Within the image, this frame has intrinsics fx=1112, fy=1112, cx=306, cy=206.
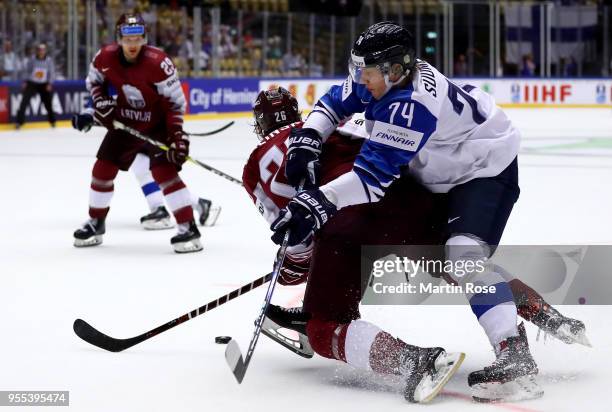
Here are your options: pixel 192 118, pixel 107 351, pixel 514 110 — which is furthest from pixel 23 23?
pixel 107 351

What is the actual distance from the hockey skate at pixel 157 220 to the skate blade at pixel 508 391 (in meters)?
3.80

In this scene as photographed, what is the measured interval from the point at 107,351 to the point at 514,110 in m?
17.0

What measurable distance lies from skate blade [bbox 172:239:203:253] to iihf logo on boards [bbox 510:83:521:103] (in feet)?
51.6

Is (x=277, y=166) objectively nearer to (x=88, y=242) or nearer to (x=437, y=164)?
(x=437, y=164)

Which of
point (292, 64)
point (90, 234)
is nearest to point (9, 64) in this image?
point (292, 64)

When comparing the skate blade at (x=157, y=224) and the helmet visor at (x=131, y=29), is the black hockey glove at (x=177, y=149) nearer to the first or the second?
the helmet visor at (x=131, y=29)

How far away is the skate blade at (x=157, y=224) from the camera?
6.31m

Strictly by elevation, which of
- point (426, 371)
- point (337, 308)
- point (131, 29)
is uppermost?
point (131, 29)

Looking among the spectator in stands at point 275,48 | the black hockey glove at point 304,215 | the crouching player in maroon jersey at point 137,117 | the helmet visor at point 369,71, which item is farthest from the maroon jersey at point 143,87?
the spectator in stands at point 275,48

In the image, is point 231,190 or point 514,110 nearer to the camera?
point 231,190

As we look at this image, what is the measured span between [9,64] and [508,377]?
41.1ft

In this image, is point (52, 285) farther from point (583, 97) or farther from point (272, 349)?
point (583, 97)

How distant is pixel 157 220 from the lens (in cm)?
635

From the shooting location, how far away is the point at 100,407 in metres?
2.77
